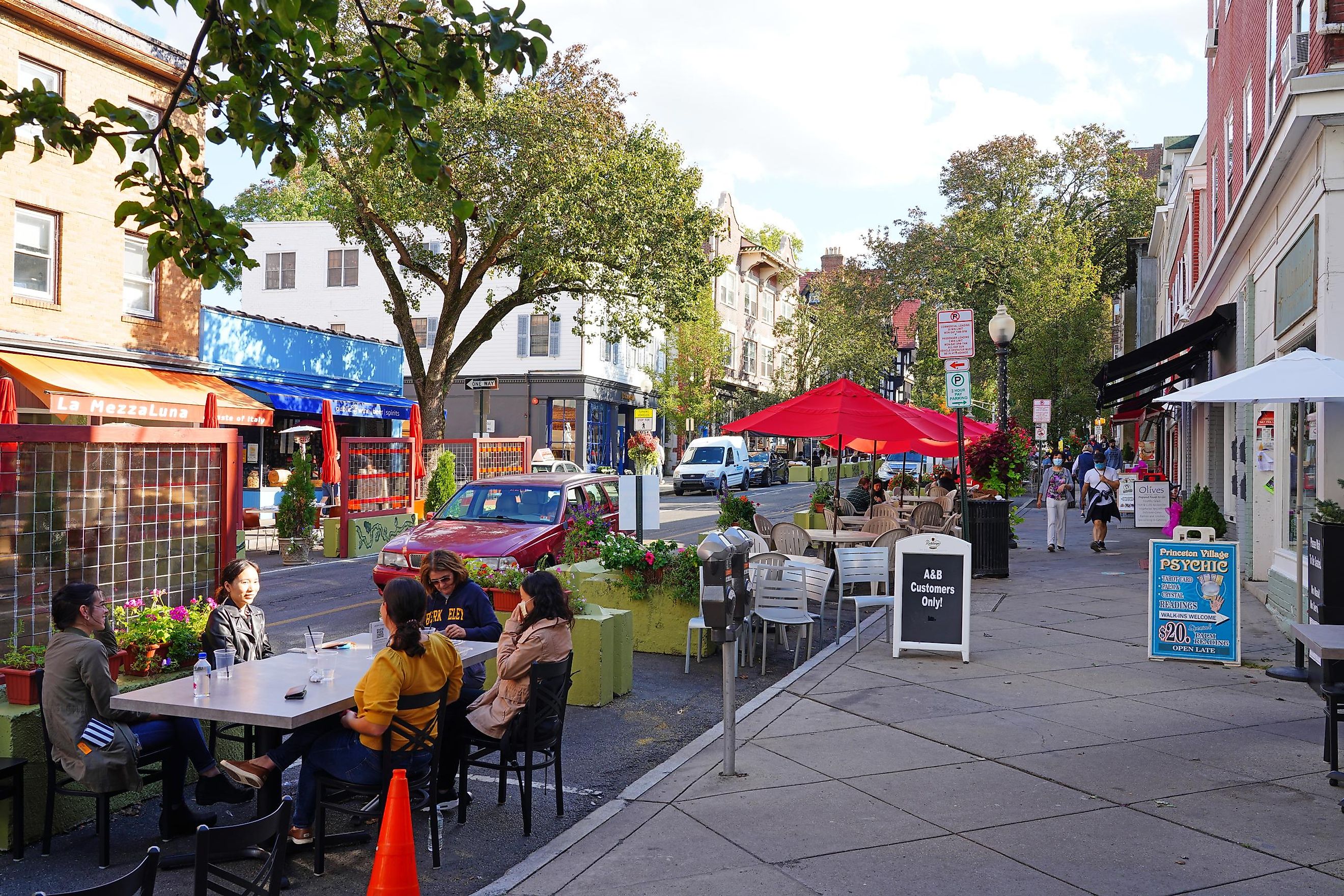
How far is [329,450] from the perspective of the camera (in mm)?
20266

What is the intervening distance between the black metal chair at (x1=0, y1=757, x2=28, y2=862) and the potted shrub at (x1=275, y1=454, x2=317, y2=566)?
42.0 feet

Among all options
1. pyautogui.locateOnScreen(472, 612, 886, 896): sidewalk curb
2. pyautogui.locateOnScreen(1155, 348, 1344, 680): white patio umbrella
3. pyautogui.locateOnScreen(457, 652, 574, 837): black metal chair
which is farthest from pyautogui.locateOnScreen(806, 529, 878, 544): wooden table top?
pyautogui.locateOnScreen(457, 652, 574, 837): black metal chair

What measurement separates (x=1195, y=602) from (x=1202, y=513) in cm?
479

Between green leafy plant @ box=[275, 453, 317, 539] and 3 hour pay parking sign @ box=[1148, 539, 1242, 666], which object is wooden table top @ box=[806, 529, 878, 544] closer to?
3 hour pay parking sign @ box=[1148, 539, 1242, 666]

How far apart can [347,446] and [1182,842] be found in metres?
16.2

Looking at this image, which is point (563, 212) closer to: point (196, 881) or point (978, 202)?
point (196, 881)

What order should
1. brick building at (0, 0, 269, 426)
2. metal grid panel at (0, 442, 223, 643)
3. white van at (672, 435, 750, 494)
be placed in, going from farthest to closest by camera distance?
white van at (672, 435, 750, 494) → brick building at (0, 0, 269, 426) → metal grid panel at (0, 442, 223, 643)

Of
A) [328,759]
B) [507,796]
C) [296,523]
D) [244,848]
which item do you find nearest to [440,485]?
[296,523]

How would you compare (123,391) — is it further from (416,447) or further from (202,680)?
(202,680)

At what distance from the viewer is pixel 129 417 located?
1955 centimetres

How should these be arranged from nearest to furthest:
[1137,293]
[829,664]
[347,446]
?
1. [829,664]
2. [347,446]
3. [1137,293]

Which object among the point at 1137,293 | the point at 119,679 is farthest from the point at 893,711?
the point at 1137,293

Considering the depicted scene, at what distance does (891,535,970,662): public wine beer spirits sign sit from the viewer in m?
9.73

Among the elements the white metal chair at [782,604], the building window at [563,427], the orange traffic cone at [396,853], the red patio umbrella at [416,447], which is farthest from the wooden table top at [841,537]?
the building window at [563,427]
